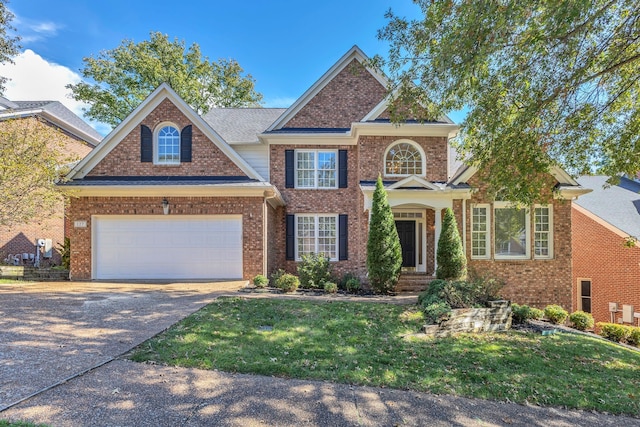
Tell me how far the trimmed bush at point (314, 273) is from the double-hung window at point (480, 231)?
5294 millimetres

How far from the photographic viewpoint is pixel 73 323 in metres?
5.98

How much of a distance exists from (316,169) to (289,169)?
1.07 metres

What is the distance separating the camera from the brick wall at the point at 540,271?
11703 mm

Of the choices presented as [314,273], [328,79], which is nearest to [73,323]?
[314,273]

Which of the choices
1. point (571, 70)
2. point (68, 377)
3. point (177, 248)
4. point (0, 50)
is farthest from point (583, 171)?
point (0, 50)

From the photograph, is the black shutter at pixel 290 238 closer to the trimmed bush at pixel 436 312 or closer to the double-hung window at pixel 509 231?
→ the trimmed bush at pixel 436 312

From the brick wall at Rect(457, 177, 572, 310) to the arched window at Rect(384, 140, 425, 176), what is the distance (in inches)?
80.0

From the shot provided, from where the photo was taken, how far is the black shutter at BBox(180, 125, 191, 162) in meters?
11.7

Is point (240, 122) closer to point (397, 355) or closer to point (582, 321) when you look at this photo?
point (397, 355)

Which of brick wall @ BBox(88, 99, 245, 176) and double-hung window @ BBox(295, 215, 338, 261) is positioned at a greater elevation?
brick wall @ BBox(88, 99, 245, 176)

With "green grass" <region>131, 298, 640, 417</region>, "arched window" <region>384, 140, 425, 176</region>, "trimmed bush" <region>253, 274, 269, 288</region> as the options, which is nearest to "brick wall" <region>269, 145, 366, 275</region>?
"arched window" <region>384, 140, 425, 176</region>

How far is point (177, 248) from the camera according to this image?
11.5m

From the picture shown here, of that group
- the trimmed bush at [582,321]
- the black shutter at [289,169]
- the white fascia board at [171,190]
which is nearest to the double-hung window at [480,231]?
the trimmed bush at [582,321]

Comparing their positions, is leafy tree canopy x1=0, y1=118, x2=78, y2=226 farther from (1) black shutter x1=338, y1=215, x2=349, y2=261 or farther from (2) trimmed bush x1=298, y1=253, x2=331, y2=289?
(1) black shutter x1=338, y1=215, x2=349, y2=261
